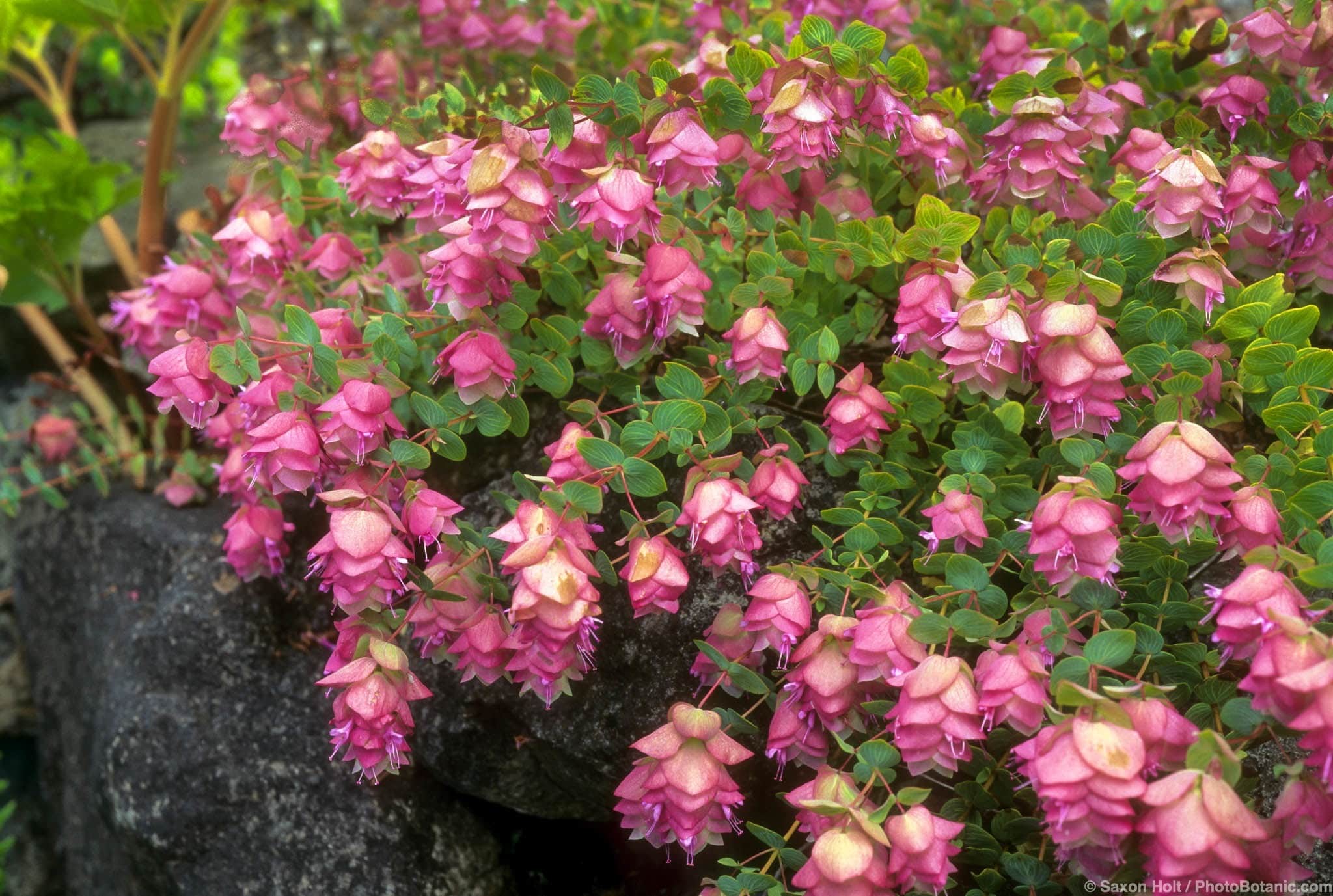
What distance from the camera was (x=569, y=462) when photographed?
3.42 feet

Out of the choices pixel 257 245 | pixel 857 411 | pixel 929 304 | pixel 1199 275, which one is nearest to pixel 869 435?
pixel 857 411

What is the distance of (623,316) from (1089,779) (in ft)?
2.07

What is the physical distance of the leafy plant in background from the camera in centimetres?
89

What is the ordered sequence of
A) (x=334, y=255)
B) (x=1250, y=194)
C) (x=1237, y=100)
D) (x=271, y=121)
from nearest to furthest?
(x=1250, y=194)
(x=1237, y=100)
(x=334, y=255)
(x=271, y=121)

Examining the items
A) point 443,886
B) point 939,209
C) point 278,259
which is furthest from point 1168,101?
point 443,886

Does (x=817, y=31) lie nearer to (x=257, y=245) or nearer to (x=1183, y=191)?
(x=1183, y=191)

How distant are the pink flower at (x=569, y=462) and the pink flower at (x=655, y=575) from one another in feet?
0.34

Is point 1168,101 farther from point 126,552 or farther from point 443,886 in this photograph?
point 126,552

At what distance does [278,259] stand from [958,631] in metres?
0.99

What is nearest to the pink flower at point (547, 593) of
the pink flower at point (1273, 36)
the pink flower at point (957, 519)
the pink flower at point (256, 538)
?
the pink flower at point (957, 519)

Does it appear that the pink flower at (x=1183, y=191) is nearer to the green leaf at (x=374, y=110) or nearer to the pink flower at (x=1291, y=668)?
the pink flower at (x=1291, y=668)

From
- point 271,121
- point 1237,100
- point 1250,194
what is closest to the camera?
point 1250,194

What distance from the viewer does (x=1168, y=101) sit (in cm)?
137

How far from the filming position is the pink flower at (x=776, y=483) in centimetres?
104
